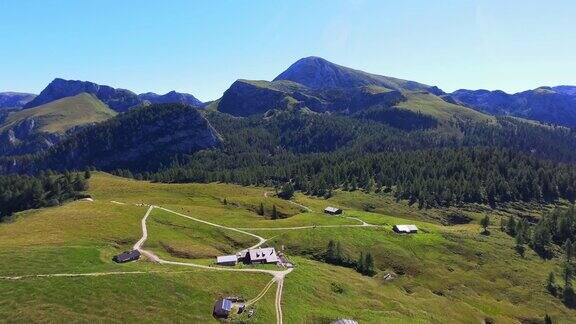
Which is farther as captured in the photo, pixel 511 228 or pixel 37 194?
pixel 511 228

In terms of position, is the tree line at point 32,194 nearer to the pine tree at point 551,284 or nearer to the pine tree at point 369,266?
the pine tree at point 369,266

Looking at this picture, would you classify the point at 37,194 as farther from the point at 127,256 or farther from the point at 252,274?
the point at 252,274

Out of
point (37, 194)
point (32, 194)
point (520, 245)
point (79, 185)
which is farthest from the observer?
point (79, 185)

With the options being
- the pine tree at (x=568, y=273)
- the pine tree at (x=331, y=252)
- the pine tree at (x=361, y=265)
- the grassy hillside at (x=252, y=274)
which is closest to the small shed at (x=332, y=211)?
the grassy hillside at (x=252, y=274)

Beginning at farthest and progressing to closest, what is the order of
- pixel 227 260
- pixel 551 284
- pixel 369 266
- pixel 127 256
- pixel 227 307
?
pixel 551 284 < pixel 369 266 < pixel 227 260 < pixel 127 256 < pixel 227 307

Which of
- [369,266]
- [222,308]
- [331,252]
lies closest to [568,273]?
[369,266]

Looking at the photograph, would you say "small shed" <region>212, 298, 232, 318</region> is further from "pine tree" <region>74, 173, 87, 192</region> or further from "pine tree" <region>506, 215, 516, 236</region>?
"pine tree" <region>506, 215, 516, 236</region>

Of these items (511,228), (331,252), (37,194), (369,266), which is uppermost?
(37,194)
